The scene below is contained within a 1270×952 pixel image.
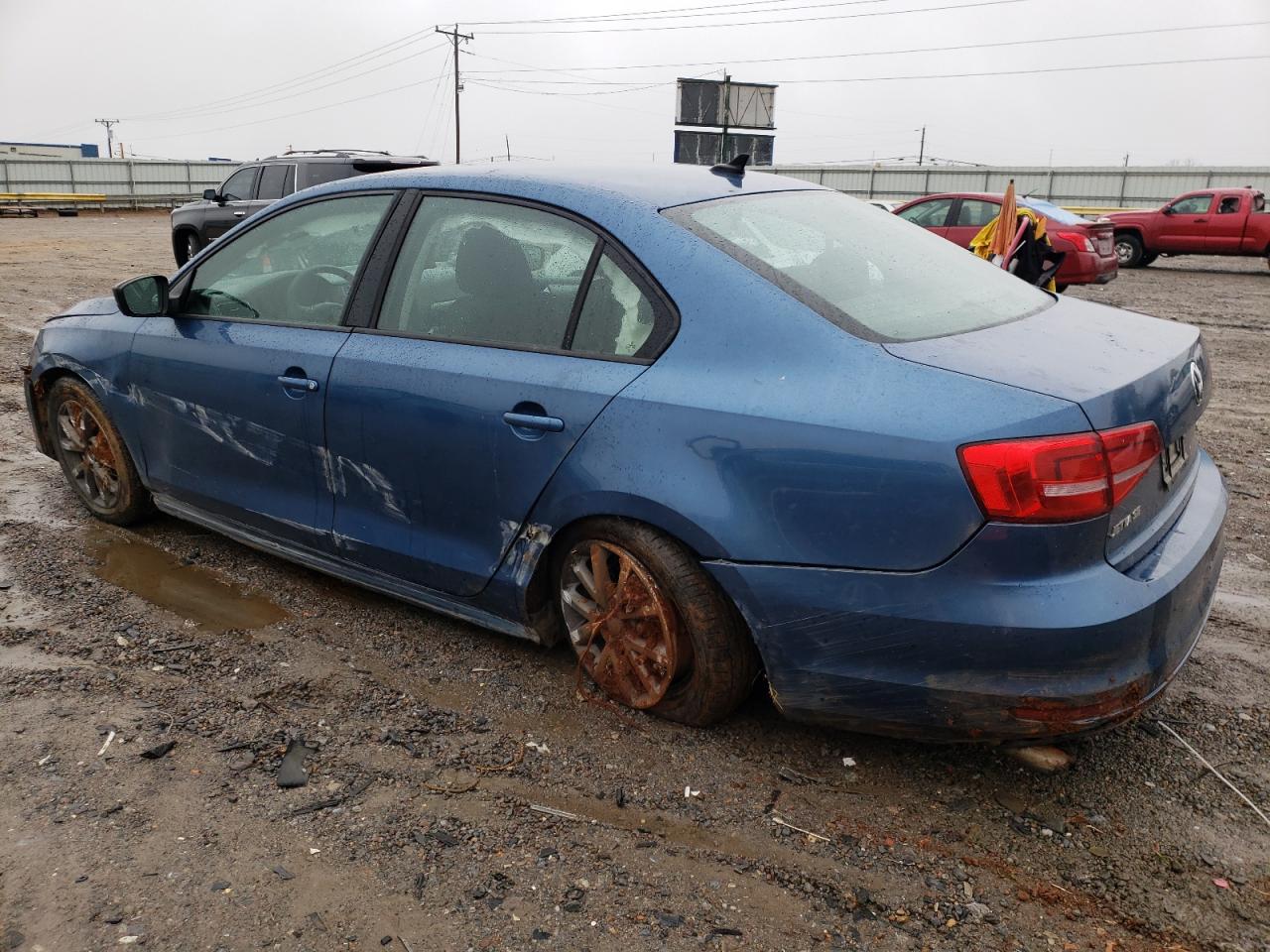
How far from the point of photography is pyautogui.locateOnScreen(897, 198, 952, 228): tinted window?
54.6 feet

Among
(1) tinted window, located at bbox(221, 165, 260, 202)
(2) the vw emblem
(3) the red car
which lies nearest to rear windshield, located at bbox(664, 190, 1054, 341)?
(2) the vw emblem

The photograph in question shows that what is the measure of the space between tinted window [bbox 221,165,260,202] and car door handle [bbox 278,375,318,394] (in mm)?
12282

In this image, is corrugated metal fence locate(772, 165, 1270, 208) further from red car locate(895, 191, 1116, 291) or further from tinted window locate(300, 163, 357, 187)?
tinted window locate(300, 163, 357, 187)

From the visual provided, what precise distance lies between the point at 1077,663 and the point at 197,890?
6.82 feet

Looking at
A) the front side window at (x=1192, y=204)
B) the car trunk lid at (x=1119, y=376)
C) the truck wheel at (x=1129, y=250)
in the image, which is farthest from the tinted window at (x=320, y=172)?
the front side window at (x=1192, y=204)

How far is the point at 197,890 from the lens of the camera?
93.4 inches

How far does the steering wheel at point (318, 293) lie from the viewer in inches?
142

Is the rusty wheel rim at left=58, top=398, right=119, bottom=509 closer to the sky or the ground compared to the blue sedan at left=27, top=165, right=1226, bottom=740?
closer to the ground

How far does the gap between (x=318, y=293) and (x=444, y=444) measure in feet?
3.06

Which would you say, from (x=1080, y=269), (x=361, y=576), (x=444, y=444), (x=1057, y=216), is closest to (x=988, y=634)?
(x=444, y=444)

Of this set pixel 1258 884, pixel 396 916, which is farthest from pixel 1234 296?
pixel 396 916

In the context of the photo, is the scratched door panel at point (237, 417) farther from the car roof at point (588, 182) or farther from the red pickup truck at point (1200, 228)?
the red pickup truck at point (1200, 228)

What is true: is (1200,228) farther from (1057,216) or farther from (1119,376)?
A: (1119,376)

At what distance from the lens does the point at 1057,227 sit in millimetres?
15188
